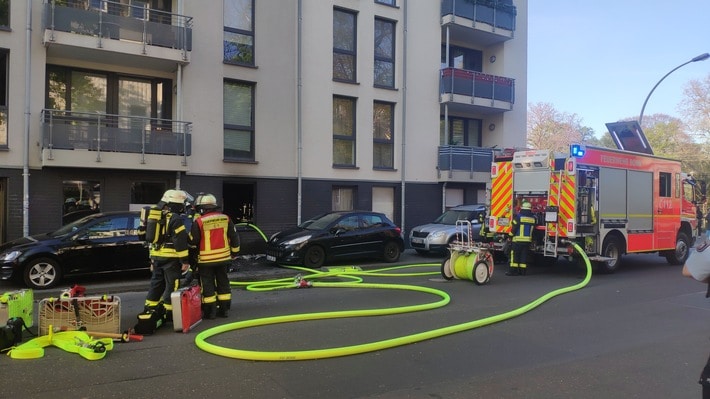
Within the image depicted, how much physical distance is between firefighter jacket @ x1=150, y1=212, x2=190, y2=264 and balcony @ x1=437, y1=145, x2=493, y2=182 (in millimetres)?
13860

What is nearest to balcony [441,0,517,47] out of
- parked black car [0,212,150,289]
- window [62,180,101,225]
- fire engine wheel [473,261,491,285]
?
fire engine wheel [473,261,491,285]

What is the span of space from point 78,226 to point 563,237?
988 centimetres

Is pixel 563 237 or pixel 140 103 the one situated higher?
pixel 140 103

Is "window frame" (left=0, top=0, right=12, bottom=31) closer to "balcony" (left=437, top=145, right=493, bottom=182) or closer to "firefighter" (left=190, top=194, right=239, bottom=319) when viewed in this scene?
"firefighter" (left=190, top=194, right=239, bottom=319)

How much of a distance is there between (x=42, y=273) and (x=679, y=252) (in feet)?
49.2

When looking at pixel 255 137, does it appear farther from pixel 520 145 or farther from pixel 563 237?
pixel 520 145

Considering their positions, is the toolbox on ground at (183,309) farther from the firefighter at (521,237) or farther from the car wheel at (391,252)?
the car wheel at (391,252)

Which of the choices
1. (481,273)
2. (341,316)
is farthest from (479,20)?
(341,316)

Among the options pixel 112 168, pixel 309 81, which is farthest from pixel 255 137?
pixel 112 168

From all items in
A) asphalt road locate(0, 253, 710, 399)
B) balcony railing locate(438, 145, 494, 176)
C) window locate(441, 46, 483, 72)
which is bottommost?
asphalt road locate(0, 253, 710, 399)

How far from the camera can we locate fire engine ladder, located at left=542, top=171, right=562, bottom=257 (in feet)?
35.9

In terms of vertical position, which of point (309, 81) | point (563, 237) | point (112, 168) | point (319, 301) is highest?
point (309, 81)

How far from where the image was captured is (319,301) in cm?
827

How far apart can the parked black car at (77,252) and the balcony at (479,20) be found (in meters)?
14.0
